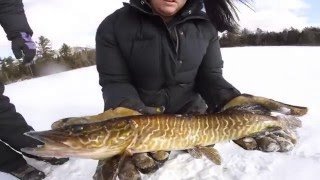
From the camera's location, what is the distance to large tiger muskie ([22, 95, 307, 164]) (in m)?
1.74

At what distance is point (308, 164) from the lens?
3.26 meters

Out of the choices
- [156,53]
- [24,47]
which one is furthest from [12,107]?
[156,53]

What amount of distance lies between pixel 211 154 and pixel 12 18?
204 centimetres

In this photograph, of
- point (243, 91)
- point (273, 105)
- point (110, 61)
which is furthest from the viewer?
point (243, 91)

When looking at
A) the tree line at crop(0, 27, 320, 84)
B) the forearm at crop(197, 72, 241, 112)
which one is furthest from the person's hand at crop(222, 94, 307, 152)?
the tree line at crop(0, 27, 320, 84)

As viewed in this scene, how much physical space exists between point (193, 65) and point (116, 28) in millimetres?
611

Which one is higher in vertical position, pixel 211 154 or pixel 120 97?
pixel 120 97

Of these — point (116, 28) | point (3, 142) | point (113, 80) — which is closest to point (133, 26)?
point (116, 28)

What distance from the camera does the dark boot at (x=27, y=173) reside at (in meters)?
3.30

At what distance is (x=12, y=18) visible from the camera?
3.30 meters

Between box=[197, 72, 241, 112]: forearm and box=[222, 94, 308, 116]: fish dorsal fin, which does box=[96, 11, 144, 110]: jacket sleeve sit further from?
box=[222, 94, 308, 116]: fish dorsal fin

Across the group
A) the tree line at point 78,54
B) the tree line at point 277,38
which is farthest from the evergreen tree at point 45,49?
the tree line at point 277,38

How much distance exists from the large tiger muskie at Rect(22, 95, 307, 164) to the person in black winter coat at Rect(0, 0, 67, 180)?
1.66 m

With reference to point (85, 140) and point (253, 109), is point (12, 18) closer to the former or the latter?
point (85, 140)
